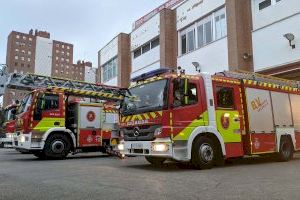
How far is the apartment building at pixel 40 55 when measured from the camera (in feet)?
390

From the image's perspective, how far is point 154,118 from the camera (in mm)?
9766

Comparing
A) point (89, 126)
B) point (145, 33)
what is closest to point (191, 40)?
point (145, 33)

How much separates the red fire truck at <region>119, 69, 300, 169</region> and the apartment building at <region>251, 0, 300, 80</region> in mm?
5236

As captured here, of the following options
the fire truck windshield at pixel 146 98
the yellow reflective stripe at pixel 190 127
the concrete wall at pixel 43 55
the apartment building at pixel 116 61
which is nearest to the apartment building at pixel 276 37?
the yellow reflective stripe at pixel 190 127

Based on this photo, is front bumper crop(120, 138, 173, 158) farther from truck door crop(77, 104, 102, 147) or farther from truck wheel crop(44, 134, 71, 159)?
truck door crop(77, 104, 102, 147)

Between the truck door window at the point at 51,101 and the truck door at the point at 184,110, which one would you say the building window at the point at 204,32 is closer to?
the truck door window at the point at 51,101

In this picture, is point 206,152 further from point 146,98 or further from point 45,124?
point 45,124

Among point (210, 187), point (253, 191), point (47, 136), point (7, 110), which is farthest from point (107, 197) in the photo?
point (7, 110)

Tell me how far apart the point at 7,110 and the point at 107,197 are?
1682cm

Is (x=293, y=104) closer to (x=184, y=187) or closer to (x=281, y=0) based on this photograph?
(x=281, y=0)

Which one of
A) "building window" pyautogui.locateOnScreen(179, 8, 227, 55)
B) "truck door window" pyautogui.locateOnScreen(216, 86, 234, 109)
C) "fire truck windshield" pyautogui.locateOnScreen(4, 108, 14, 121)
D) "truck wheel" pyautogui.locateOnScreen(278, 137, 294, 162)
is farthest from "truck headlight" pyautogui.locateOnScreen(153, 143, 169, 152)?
"building window" pyautogui.locateOnScreen(179, 8, 227, 55)

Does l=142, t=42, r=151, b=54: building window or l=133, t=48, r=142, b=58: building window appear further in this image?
l=133, t=48, r=142, b=58: building window

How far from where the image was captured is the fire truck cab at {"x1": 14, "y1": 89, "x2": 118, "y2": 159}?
14.4m

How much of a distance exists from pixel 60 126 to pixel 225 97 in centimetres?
710
